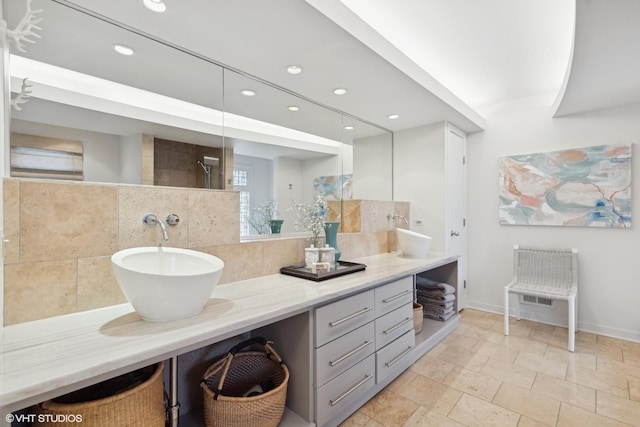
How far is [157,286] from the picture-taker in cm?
113

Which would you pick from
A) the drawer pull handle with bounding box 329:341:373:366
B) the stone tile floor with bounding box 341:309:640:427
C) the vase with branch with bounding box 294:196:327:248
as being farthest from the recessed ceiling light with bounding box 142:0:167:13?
the stone tile floor with bounding box 341:309:640:427

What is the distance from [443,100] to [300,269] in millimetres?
1956

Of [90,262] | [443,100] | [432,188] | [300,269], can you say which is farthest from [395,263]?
[90,262]

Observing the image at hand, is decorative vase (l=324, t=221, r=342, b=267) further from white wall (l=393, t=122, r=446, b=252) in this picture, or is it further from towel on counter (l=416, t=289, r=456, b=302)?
white wall (l=393, t=122, r=446, b=252)

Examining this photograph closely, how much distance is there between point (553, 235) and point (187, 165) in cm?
361

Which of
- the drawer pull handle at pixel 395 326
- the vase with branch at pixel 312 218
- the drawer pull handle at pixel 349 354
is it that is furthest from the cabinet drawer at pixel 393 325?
the vase with branch at pixel 312 218

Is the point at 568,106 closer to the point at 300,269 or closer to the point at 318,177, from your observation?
the point at 318,177

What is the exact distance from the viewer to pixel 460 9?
1985 mm

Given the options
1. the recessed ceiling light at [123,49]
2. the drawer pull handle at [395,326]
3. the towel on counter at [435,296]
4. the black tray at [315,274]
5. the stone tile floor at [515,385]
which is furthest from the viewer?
the towel on counter at [435,296]

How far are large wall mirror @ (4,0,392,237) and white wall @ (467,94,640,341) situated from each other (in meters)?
2.23

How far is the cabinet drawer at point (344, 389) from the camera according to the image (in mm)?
1595

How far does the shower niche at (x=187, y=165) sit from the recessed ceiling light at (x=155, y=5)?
637 mm

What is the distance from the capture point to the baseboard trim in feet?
9.35

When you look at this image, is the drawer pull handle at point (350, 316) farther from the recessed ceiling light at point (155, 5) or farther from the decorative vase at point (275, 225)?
the recessed ceiling light at point (155, 5)
